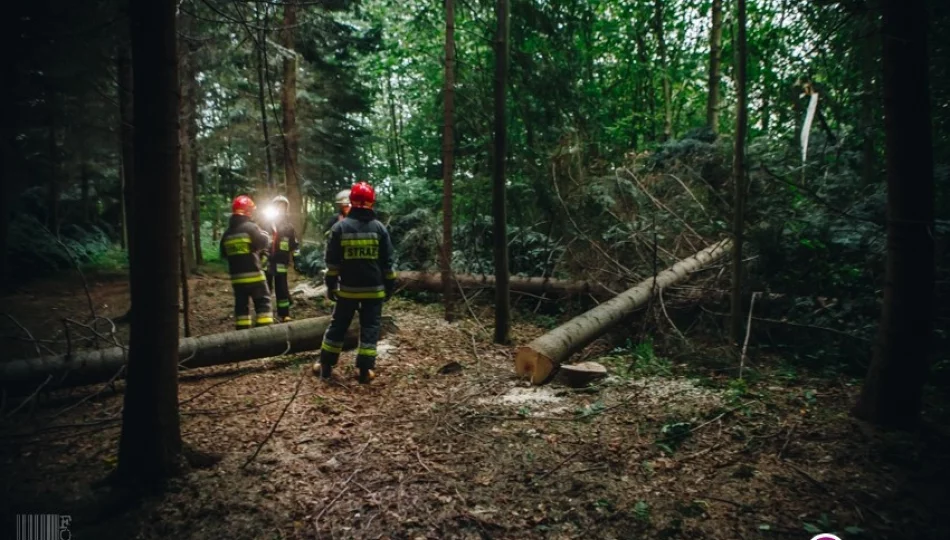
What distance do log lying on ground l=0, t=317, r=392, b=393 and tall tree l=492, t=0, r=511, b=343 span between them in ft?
7.70

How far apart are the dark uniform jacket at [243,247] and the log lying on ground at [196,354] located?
1.60m

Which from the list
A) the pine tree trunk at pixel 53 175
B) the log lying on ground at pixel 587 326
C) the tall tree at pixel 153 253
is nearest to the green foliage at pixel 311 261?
the pine tree trunk at pixel 53 175

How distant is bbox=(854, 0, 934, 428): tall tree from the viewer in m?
3.40

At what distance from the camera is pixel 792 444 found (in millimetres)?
3662

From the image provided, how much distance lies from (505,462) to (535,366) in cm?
176

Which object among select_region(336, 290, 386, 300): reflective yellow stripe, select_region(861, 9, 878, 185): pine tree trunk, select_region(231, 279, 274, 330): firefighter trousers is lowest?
select_region(231, 279, 274, 330): firefighter trousers

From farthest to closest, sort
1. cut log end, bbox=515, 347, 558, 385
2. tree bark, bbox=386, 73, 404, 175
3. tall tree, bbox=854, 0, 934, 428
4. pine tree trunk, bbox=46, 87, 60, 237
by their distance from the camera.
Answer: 1. tree bark, bbox=386, 73, 404, 175
2. pine tree trunk, bbox=46, 87, 60, 237
3. cut log end, bbox=515, 347, 558, 385
4. tall tree, bbox=854, 0, 934, 428

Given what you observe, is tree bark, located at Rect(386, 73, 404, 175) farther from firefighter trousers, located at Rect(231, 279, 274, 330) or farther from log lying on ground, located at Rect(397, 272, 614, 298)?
firefighter trousers, located at Rect(231, 279, 274, 330)

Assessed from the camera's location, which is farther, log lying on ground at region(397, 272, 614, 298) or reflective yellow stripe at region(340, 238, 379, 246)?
log lying on ground at region(397, 272, 614, 298)

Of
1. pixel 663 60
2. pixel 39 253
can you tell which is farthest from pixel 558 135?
pixel 39 253

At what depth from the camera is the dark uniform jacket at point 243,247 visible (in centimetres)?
740

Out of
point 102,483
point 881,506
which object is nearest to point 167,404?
point 102,483

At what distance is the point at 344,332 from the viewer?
5891mm

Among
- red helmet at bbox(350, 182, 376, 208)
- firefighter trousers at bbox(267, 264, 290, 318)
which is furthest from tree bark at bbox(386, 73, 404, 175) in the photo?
red helmet at bbox(350, 182, 376, 208)
